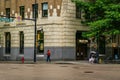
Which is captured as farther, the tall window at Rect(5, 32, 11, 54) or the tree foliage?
the tall window at Rect(5, 32, 11, 54)

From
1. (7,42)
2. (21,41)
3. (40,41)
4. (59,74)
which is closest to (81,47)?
(40,41)

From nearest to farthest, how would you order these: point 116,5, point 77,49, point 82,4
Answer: point 116,5 < point 82,4 < point 77,49

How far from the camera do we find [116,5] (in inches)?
1731

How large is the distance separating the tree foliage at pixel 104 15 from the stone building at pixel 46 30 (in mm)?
3448

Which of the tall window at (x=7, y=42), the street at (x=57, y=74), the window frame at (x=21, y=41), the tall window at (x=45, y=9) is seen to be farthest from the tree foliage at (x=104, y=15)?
the tall window at (x=7, y=42)

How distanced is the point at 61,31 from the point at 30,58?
7.41 m

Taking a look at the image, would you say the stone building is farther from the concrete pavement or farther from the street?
the street

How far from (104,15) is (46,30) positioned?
9.48 m

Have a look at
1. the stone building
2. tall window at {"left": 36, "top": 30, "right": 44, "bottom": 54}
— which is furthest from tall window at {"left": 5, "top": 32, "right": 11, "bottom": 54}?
tall window at {"left": 36, "top": 30, "right": 44, "bottom": 54}

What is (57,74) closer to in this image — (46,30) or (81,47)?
(46,30)

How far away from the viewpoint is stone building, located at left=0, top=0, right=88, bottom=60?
5069cm

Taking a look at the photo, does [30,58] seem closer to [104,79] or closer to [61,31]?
[61,31]

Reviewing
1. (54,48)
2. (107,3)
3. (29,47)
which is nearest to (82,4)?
(107,3)

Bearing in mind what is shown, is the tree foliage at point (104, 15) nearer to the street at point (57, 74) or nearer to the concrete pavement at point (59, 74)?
the concrete pavement at point (59, 74)
